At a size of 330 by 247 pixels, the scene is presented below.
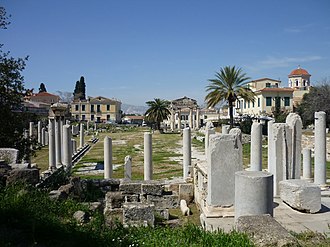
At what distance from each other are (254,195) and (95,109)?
92865 millimetres

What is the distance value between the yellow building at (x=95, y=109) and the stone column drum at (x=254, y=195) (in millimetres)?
91084

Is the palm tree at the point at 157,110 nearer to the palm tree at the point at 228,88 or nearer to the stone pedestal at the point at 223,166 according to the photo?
the palm tree at the point at 228,88

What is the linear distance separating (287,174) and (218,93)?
23.9 meters

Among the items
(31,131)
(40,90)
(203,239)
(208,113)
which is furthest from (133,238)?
(40,90)

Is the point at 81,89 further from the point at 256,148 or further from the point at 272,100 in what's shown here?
the point at 256,148

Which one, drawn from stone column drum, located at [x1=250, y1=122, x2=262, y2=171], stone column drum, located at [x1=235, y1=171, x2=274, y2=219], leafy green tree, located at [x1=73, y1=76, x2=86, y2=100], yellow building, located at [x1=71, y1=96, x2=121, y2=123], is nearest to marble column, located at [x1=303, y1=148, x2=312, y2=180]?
stone column drum, located at [x1=250, y1=122, x2=262, y2=171]

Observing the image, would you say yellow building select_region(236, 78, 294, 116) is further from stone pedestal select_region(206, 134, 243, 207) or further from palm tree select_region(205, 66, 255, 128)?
stone pedestal select_region(206, 134, 243, 207)

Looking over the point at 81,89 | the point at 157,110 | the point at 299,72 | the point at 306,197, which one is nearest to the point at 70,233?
the point at 306,197

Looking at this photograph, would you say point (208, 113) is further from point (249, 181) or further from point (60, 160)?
point (249, 181)

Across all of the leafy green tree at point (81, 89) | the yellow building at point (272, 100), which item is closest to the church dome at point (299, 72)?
the yellow building at point (272, 100)

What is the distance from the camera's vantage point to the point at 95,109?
9619 cm

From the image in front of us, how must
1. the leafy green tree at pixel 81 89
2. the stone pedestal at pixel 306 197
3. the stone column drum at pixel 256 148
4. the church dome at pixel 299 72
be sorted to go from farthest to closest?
the leafy green tree at pixel 81 89 → the church dome at pixel 299 72 → the stone column drum at pixel 256 148 → the stone pedestal at pixel 306 197

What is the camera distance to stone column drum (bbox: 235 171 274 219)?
20.2ft

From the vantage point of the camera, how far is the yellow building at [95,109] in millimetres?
95062
